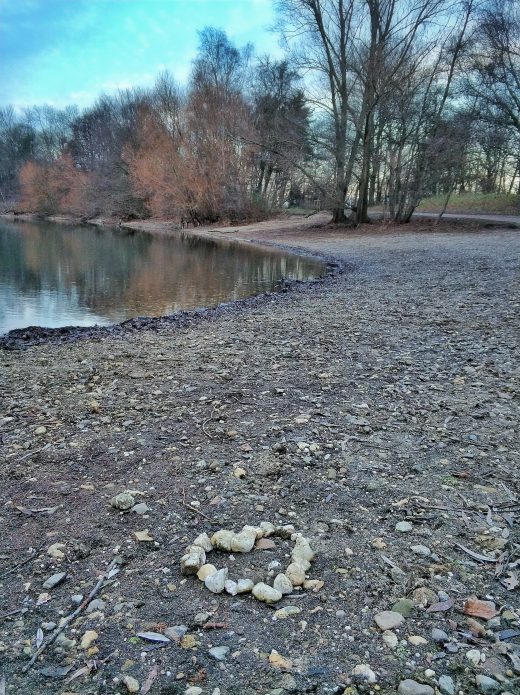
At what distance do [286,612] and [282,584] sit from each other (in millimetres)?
168

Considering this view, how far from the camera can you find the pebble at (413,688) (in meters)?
1.88

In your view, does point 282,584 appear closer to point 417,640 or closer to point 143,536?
point 417,640

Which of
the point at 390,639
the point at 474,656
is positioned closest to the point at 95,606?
the point at 390,639

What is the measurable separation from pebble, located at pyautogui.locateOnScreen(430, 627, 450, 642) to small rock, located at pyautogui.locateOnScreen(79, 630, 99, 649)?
153 cm

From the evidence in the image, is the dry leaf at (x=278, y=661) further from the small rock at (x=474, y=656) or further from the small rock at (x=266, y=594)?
the small rock at (x=474, y=656)

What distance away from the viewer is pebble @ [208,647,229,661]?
2074 millimetres

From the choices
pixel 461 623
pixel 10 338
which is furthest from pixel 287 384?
pixel 10 338

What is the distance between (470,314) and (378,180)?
25561 millimetres

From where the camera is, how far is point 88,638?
2.18 m

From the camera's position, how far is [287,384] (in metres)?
5.49

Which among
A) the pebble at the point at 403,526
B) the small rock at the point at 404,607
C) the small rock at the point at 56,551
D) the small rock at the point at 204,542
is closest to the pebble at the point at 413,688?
the small rock at the point at 404,607

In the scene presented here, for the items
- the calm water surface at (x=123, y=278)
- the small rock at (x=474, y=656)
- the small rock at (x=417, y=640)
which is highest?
the small rock at (x=474, y=656)

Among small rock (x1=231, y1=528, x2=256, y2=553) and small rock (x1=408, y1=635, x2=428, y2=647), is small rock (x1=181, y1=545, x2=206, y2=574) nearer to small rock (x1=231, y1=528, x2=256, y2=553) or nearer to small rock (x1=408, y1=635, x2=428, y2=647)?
small rock (x1=231, y1=528, x2=256, y2=553)

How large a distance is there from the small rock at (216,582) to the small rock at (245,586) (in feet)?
0.27
